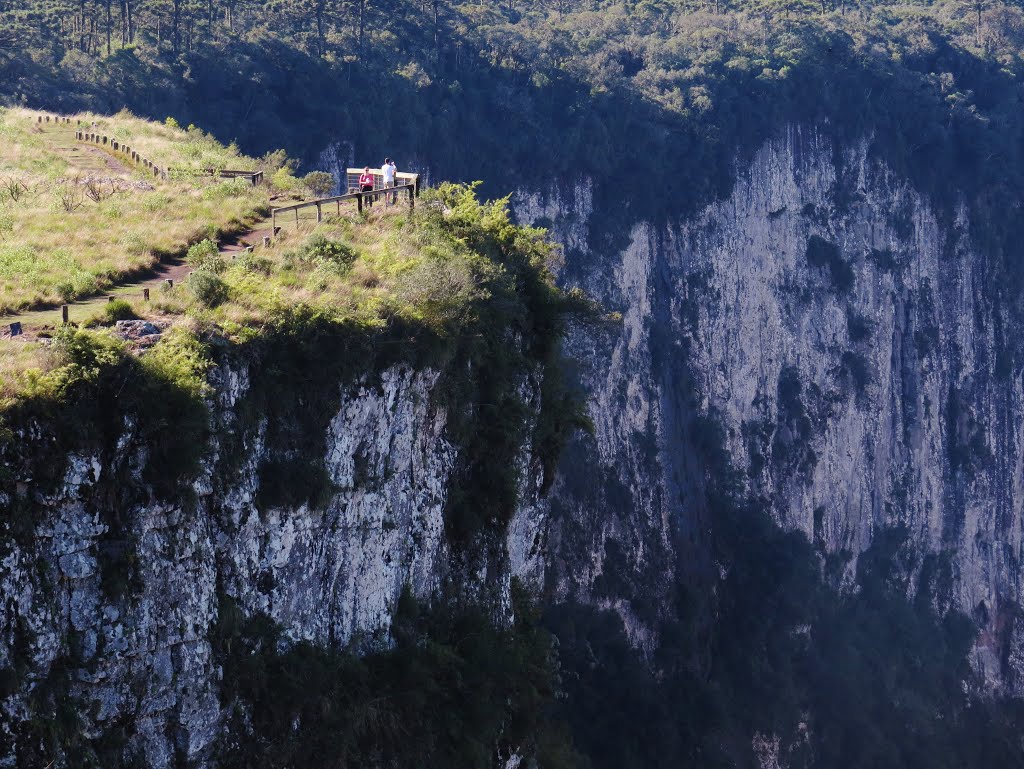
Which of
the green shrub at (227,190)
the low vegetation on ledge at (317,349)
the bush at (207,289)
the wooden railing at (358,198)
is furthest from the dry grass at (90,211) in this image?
the bush at (207,289)

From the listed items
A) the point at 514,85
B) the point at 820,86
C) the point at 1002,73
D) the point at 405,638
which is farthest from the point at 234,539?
the point at 1002,73

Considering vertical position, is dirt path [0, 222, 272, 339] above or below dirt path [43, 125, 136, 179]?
below

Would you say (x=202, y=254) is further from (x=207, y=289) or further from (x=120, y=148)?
(x=120, y=148)

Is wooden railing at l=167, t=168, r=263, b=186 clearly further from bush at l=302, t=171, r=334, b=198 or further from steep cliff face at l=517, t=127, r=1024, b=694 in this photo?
steep cliff face at l=517, t=127, r=1024, b=694

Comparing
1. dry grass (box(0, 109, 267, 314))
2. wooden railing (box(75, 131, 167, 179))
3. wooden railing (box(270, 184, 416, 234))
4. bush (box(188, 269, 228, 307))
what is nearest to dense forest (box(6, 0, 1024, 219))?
wooden railing (box(75, 131, 167, 179))

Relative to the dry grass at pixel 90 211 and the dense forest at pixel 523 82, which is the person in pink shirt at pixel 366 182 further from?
the dense forest at pixel 523 82
